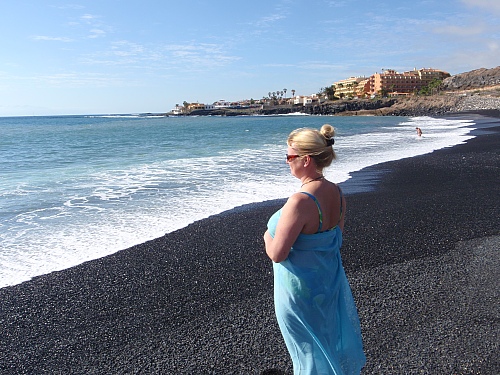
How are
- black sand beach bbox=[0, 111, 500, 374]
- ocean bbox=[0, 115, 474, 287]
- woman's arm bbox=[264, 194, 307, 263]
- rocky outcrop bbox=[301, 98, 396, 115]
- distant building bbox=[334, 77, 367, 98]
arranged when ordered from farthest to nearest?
distant building bbox=[334, 77, 367, 98] → rocky outcrop bbox=[301, 98, 396, 115] → ocean bbox=[0, 115, 474, 287] → black sand beach bbox=[0, 111, 500, 374] → woman's arm bbox=[264, 194, 307, 263]

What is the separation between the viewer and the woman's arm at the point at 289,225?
219cm

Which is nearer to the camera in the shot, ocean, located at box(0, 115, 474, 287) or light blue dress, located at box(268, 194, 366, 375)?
light blue dress, located at box(268, 194, 366, 375)

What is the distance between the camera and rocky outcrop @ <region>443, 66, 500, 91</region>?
12518 cm

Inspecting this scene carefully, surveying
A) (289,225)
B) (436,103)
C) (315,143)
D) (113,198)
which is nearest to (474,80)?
(436,103)

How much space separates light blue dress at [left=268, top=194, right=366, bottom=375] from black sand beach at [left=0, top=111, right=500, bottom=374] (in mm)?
1079

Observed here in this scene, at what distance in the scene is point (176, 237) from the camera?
25.2 feet

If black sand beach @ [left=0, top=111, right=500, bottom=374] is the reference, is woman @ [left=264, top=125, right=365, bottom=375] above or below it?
above

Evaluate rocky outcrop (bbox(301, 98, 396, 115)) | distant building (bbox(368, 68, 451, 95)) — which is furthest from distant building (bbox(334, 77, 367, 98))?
rocky outcrop (bbox(301, 98, 396, 115))

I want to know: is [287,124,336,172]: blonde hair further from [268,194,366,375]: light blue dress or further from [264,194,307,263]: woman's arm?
[268,194,366,375]: light blue dress

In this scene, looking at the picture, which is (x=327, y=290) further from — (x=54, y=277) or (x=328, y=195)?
(x=54, y=277)

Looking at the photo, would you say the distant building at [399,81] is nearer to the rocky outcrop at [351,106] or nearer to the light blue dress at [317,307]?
the rocky outcrop at [351,106]

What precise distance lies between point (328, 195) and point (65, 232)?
7.24 m

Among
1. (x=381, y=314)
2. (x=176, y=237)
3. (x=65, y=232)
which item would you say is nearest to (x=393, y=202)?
(x=176, y=237)

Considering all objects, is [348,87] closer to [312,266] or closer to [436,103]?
[436,103]
